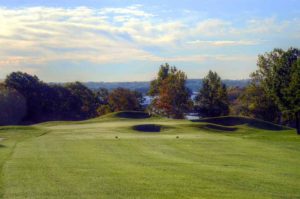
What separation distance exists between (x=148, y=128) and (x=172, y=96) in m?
37.3

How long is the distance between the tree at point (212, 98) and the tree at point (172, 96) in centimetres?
268

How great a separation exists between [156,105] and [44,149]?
192 feet

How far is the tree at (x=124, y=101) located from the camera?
9675 cm

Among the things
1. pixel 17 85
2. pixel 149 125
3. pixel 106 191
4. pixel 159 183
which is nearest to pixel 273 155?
pixel 159 183

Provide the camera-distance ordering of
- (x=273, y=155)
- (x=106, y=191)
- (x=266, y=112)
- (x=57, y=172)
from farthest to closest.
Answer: (x=266, y=112), (x=273, y=155), (x=57, y=172), (x=106, y=191)

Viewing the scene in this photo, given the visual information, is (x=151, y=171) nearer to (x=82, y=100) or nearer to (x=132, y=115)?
(x=132, y=115)

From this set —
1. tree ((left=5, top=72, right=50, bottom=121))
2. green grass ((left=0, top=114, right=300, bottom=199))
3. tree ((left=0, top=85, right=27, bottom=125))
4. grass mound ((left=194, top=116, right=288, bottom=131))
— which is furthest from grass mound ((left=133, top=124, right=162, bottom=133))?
tree ((left=5, top=72, right=50, bottom=121))

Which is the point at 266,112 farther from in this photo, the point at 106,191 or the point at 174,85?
the point at 106,191

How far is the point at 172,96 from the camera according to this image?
7975 centimetres

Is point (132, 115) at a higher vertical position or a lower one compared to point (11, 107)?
lower

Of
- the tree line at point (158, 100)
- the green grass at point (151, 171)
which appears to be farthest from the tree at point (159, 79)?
the green grass at point (151, 171)

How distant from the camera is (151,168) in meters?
17.1

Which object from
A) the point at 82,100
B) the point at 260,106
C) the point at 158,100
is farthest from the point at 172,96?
the point at 82,100

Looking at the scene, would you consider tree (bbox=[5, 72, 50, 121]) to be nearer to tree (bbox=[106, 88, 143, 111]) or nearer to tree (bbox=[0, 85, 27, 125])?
Answer: tree (bbox=[0, 85, 27, 125])
